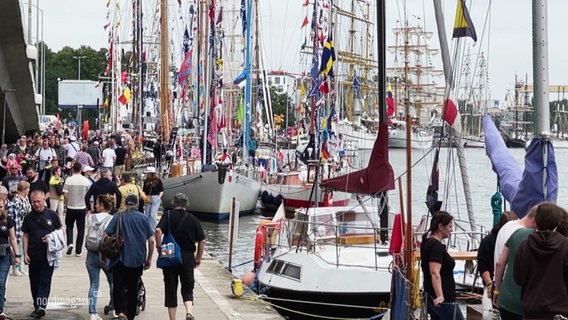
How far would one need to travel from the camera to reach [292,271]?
1869 cm

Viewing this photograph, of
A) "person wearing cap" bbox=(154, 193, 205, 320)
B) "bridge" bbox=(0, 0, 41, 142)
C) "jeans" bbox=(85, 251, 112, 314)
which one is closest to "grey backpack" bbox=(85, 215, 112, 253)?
"jeans" bbox=(85, 251, 112, 314)

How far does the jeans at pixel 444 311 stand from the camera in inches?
390

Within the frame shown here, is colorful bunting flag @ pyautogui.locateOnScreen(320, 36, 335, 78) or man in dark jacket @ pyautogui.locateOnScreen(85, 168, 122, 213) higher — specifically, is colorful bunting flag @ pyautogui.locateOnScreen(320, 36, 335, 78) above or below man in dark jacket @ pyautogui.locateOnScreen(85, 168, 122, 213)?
above

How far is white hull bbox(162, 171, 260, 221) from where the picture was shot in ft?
128

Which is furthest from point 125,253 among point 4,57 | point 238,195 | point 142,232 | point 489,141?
point 238,195

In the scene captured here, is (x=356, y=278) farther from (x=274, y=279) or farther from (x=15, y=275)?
(x=15, y=275)

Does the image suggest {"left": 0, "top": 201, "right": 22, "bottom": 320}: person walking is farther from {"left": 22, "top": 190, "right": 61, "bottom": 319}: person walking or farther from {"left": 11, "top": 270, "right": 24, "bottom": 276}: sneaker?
{"left": 11, "top": 270, "right": 24, "bottom": 276}: sneaker

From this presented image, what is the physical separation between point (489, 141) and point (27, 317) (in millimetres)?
6503

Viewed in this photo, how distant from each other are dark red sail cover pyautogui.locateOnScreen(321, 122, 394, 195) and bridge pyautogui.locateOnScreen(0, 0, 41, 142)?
36.4 ft

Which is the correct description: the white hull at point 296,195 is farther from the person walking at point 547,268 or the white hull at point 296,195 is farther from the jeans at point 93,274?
the person walking at point 547,268

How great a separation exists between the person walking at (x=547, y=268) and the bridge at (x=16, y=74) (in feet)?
63.1

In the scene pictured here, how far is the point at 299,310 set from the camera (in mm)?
18359

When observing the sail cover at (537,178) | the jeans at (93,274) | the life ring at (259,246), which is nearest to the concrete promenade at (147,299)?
the jeans at (93,274)

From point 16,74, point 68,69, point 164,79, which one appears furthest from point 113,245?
point 68,69
